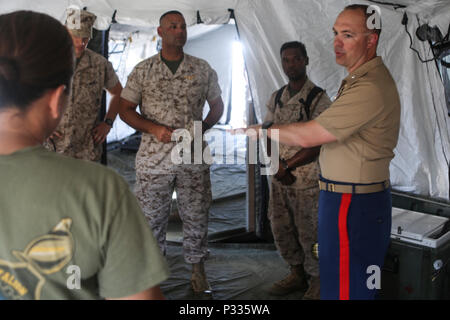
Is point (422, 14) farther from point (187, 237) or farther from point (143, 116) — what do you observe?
point (187, 237)

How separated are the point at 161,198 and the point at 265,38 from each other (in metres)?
1.53

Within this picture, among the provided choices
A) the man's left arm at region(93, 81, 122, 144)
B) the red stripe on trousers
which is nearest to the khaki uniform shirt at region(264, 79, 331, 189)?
the red stripe on trousers

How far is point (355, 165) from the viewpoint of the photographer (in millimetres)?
2084

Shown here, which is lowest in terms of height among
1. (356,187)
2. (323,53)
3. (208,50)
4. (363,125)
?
(356,187)

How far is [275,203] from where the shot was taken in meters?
3.18

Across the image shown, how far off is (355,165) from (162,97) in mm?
1453

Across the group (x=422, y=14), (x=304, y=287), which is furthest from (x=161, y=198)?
(x=422, y=14)

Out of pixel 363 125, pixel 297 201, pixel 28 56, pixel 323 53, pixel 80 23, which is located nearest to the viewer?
pixel 28 56

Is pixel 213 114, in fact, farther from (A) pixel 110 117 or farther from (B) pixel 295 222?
(B) pixel 295 222

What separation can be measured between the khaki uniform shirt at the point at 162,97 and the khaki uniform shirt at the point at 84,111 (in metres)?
0.20

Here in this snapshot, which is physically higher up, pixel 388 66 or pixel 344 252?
pixel 388 66

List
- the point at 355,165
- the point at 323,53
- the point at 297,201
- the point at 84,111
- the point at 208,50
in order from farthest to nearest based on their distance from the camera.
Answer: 1. the point at 208,50
2. the point at 323,53
3. the point at 297,201
4. the point at 84,111
5. the point at 355,165

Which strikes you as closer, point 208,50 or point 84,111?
point 84,111

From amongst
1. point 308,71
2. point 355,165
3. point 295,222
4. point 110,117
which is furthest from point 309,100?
point 110,117
